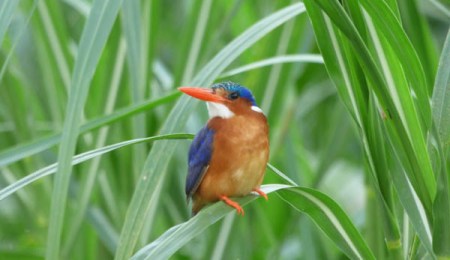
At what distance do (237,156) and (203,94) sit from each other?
0.48 ft

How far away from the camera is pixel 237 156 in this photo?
1.80 meters

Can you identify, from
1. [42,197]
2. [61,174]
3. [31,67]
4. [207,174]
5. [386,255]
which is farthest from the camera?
[31,67]

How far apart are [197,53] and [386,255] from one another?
3.04ft

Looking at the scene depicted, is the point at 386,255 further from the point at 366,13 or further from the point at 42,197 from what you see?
the point at 42,197

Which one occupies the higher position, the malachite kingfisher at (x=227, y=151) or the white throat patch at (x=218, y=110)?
the white throat patch at (x=218, y=110)

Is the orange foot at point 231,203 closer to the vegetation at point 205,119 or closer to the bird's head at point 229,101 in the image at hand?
the vegetation at point 205,119

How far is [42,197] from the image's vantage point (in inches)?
103

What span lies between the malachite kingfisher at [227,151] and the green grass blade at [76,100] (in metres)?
0.38

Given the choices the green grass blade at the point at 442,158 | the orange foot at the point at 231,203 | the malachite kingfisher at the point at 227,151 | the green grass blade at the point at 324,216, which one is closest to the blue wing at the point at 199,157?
the malachite kingfisher at the point at 227,151

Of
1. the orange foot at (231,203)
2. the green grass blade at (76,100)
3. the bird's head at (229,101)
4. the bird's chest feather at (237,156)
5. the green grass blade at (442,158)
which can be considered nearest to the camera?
the green grass blade at (76,100)

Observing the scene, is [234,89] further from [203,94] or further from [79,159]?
[79,159]

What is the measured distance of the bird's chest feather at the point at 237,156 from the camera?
1.77 m

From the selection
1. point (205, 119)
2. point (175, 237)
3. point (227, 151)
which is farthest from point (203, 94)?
point (205, 119)

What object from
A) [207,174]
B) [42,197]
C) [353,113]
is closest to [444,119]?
[353,113]
